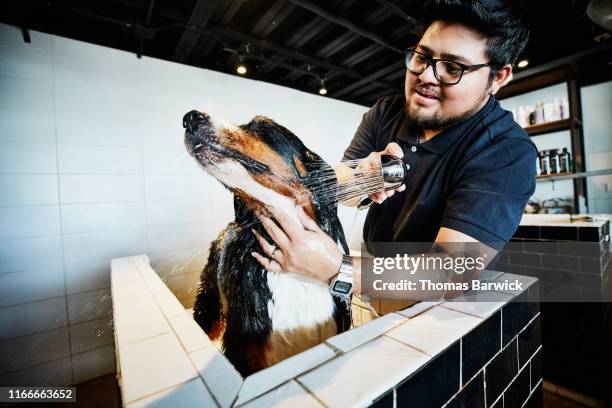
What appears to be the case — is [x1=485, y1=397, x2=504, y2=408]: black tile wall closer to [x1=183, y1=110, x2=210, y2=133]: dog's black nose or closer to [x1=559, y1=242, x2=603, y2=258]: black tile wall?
[x1=183, y1=110, x2=210, y2=133]: dog's black nose

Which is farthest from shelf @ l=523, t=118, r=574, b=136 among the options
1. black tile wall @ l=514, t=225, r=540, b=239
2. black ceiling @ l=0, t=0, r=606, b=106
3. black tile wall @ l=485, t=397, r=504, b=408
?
black tile wall @ l=485, t=397, r=504, b=408

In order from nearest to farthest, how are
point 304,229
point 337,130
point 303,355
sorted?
point 303,355
point 304,229
point 337,130

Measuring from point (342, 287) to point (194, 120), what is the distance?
685mm

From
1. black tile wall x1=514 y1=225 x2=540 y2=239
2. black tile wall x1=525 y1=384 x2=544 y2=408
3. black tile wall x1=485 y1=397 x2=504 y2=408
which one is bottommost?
black tile wall x1=525 y1=384 x2=544 y2=408

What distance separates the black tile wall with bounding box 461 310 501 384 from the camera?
679 mm

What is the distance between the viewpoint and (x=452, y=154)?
115 cm

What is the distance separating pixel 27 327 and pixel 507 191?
12.5 ft

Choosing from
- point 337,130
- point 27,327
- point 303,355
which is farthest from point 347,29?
point 27,327

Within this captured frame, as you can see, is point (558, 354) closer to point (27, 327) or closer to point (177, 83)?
point (177, 83)

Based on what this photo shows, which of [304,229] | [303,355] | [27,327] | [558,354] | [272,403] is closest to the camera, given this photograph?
[272,403]

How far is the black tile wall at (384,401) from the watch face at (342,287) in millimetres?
347

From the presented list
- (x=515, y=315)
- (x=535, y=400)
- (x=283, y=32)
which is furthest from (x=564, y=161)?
(x=283, y=32)

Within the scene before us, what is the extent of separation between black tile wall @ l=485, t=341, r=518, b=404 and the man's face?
932 millimetres

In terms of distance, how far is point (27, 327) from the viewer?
2.29 meters
